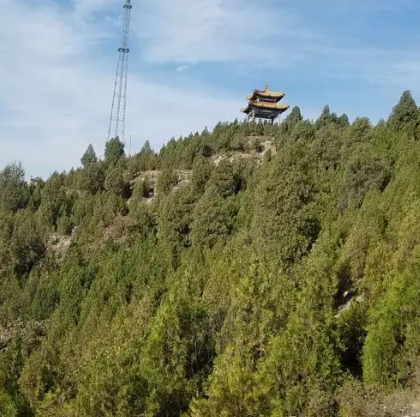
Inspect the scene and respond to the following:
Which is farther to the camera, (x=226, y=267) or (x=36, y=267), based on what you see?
(x=36, y=267)

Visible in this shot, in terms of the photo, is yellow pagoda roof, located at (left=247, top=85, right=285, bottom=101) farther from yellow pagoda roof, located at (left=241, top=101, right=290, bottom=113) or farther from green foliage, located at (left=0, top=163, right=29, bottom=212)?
green foliage, located at (left=0, top=163, right=29, bottom=212)

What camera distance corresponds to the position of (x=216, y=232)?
32.9 m

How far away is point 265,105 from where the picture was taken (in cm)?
6166

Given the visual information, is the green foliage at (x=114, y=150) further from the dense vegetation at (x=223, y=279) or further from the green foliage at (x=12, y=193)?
the green foliage at (x=12, y=193)

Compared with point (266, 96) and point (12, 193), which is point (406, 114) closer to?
point (266, 96)

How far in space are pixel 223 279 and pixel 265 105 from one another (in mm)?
41507

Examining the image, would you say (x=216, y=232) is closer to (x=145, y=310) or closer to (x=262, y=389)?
(x=145, y=310)

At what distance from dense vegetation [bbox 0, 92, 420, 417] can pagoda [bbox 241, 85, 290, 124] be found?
22.9ft

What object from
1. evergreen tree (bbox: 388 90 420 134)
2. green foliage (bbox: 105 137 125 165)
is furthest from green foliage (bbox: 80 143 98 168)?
evergreen tree (bbox: 388 90 420 134)

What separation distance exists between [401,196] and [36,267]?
29763 millimetres

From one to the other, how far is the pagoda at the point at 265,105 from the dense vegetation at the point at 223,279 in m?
6.98

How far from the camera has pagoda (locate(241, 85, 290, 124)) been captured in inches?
2425

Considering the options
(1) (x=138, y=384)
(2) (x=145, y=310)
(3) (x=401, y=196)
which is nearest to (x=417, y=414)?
(1) (x=138, y=384)

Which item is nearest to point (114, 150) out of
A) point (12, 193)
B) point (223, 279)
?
point (12, 193)
